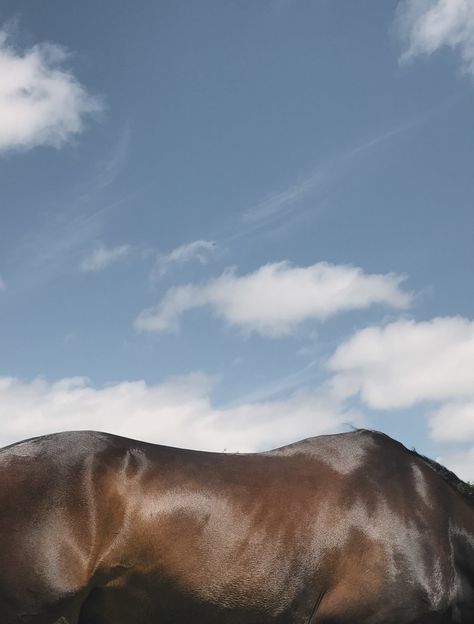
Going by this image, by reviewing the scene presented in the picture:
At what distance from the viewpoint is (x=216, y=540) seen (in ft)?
18.8

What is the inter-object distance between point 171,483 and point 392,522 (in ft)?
7.13

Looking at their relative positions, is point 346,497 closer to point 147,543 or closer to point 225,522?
point 225,522

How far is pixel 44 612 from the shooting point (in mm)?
5477

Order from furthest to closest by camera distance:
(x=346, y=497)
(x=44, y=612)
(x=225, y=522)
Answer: (x=346, y=497) → (x=225, y=522) → (x=44, y=612)

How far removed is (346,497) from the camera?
6289 mm

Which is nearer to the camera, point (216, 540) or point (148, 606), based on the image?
point (148, 606)

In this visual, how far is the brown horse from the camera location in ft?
18.2

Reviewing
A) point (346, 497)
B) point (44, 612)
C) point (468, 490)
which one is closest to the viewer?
point (44, 612)

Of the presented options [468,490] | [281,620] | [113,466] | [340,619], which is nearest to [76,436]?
[113,466]

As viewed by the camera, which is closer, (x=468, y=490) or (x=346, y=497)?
(x=346, y=497)

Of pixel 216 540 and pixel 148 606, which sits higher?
pixel 216 540

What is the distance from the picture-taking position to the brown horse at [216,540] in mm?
5543

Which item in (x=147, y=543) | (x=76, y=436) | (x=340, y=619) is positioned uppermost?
(x=76, y=436)

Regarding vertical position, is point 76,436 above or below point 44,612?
above
